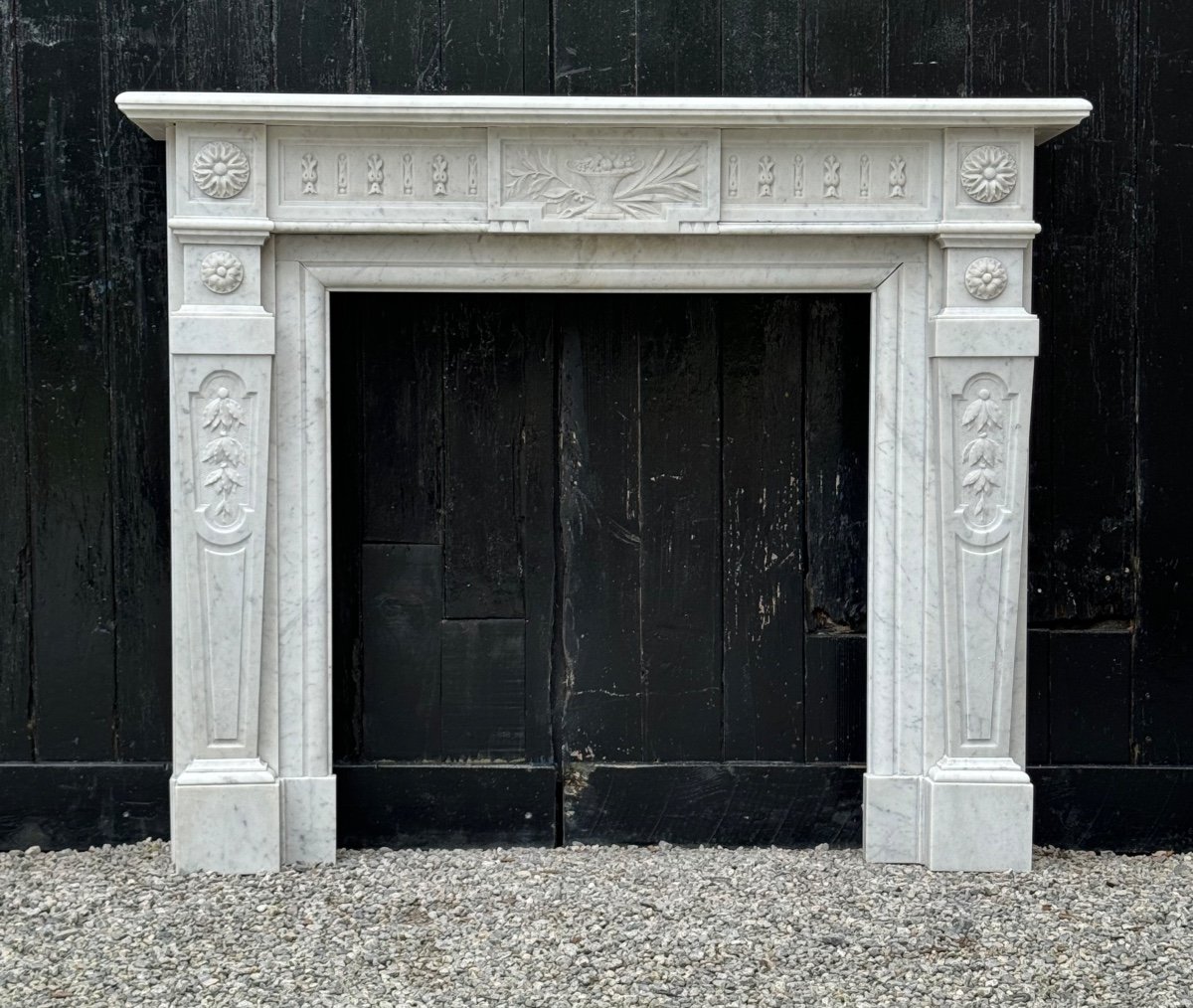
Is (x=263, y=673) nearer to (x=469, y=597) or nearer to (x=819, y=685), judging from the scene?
(x=469, y=597)

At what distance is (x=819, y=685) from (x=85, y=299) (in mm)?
2324

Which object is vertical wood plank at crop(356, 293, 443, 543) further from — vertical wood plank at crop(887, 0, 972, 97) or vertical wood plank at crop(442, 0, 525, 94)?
vertical wood plank at crop(887, 0, 972, 97)

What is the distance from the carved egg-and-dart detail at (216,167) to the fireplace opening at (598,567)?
0.48 metres

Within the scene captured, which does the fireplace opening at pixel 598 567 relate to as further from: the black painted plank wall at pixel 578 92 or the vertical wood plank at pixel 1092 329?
the vertical wood plank at pixel 1092 329

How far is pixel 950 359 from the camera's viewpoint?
11.6ft

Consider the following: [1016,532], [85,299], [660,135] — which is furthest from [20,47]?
[1016,532]

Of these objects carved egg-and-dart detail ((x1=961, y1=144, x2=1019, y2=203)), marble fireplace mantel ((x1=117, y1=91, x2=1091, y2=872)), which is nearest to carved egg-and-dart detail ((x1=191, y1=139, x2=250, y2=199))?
marble fireplace mantel ((x1=117, y1=91, x2=1091, y2=872))

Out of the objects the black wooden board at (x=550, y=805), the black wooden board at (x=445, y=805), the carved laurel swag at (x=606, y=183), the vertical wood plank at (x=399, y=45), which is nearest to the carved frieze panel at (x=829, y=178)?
the carved laurel swag at (x=606, y=183)

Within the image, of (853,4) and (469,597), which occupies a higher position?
(853,4)

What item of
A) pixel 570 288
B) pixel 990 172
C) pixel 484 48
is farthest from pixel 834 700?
pixel 484 48

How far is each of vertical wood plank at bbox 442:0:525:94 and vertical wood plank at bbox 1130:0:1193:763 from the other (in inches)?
65.9

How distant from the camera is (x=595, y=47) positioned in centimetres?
372

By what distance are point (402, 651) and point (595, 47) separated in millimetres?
1766

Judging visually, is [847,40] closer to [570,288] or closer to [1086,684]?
[570,288]
